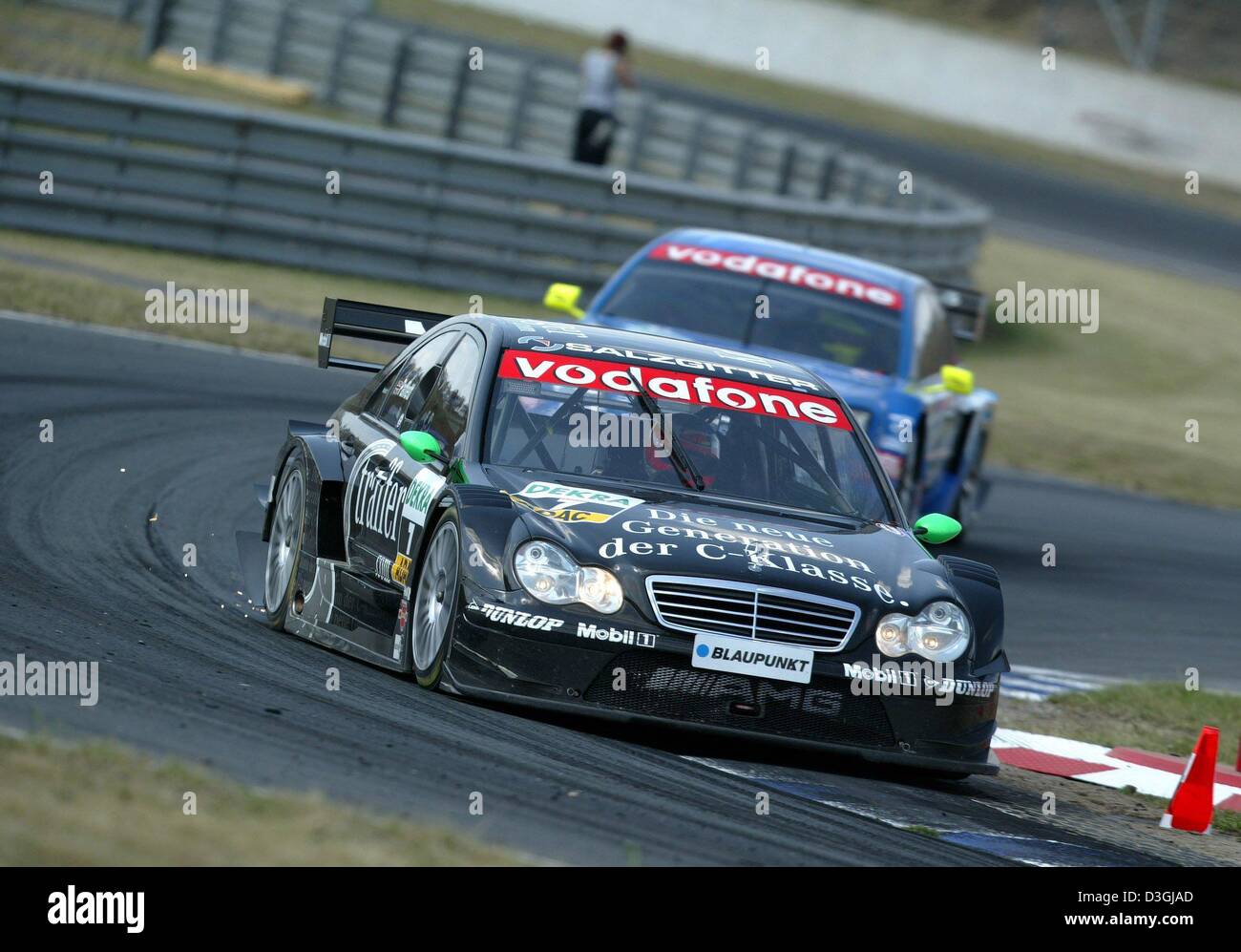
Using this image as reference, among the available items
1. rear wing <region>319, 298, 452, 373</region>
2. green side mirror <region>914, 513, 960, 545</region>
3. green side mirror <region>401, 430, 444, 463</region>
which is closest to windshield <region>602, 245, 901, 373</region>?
rear wing <region>319, 298, 452, 373</region>

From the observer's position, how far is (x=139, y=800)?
15.6ft

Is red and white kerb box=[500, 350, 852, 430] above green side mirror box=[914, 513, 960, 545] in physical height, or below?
above

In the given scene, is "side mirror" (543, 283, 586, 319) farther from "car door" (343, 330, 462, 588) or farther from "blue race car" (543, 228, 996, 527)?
"car door" (343, 330, 462, 588)

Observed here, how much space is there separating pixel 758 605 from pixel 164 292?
1114 centimetres

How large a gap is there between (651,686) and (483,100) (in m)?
22.5

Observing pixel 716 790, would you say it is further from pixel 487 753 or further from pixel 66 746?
pixel 66 746

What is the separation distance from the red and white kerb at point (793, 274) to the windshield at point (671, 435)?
195 inches

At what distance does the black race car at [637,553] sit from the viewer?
6.64 meters

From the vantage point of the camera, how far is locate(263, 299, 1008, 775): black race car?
6.64 metres

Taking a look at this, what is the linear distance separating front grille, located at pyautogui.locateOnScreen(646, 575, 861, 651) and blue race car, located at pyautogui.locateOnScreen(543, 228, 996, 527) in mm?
5043

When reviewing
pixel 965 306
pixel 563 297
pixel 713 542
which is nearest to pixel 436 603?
pixel 713 542
